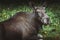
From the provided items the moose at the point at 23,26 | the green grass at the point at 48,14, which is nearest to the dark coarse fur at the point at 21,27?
the moose at the point at 23,26

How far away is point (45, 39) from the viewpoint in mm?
6699

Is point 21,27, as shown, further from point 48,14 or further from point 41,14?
point 48,14

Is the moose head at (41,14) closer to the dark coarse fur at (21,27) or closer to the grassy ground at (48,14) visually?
the dark coarse fur at (21,27)

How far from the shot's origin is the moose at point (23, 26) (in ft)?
19.5

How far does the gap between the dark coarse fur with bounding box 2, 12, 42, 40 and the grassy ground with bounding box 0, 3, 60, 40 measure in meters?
0.70

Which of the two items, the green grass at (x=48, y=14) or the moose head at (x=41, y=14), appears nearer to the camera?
the moose head at (x=41, y=14)

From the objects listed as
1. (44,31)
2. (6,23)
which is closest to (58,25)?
(44,31)

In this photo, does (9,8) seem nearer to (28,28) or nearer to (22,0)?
(22,0)

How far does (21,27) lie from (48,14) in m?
2.19

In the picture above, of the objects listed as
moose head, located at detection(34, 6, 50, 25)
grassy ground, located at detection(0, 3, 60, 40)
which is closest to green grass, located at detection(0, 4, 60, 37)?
grassy ground, located at detection(0, 3, 60, 40)

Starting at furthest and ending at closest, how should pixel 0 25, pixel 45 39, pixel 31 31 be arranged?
pixel 45 39
pixel 31 31
pixel 0 25

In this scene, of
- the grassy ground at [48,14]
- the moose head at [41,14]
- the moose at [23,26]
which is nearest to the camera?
the moose at [23,26]

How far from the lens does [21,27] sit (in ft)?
20.2

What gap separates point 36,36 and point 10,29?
0.85 metres
